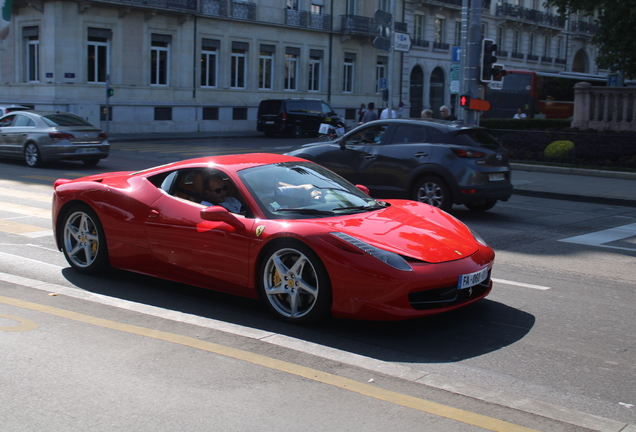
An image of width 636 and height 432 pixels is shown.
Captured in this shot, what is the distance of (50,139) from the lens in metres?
17.7

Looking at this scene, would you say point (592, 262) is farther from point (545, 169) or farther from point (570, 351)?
point (545, 169)

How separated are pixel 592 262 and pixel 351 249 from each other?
4243 mm

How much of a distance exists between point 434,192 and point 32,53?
28417 mm

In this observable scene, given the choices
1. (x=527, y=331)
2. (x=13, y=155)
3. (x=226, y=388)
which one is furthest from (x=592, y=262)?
(x=13, y=155)

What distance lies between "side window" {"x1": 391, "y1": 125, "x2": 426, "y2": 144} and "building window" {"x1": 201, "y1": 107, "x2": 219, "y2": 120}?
2783cm

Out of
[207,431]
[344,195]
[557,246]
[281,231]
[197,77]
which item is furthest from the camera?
[197,77]

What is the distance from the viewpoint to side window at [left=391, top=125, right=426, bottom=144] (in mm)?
11789

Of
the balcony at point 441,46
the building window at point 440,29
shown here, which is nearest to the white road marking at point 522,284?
the balcony at point 441,46

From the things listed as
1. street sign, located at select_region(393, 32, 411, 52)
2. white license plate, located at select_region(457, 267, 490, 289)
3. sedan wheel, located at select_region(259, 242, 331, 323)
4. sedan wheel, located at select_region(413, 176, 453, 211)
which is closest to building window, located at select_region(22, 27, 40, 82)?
street sign, located at select_region(393, 32, 411, 52)

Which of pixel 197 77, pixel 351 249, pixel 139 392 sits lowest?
pixel 139 392

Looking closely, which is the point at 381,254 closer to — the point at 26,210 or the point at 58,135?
the point at 26,210

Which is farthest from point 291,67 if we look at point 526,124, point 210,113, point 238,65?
point 526,124

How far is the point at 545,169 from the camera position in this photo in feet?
62.4

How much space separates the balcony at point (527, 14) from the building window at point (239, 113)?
2905 cm
